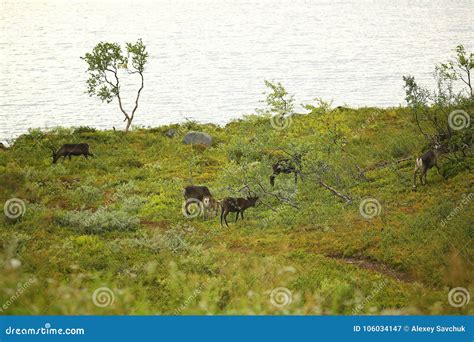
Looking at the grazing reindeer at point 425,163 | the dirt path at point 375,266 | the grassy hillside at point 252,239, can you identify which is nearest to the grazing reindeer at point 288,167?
the grassy hillside at point 252,239

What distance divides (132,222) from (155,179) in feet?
39.2

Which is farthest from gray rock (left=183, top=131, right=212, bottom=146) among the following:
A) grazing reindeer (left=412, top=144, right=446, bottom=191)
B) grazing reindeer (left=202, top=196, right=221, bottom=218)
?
grazing reindeer (left=412, top=144, right=446, bottom=191)

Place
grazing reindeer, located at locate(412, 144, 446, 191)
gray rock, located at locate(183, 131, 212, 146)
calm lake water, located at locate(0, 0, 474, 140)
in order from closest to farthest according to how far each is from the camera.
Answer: grazing reindeer, located at locate(412, 144, 446, 191), gray rock, located at locate(183, 131, 212, 146), calm lake water, located at locate(0, 0, 474, 140)

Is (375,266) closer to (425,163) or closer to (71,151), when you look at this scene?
(425,163)

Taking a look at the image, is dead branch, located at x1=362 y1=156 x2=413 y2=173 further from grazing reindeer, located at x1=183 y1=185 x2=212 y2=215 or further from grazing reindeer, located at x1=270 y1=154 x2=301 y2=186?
grazing reindeer, located at x1=183 y1=185 x2=212 y2=215

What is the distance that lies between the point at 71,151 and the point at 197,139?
448 inches

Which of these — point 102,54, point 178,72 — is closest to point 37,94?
point 178,72

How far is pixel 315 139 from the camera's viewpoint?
30.4m

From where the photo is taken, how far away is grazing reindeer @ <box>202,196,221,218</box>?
2683 centimetres

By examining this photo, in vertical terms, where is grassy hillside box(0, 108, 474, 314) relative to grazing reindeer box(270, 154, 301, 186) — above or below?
below

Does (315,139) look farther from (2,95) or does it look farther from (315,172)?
(2,95)

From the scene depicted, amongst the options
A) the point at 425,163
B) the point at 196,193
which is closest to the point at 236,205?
the point at 196,193

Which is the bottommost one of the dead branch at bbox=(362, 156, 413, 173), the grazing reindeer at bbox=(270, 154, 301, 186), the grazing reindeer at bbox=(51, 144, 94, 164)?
the dead branch at bbox=(362, 156, 413, 173)

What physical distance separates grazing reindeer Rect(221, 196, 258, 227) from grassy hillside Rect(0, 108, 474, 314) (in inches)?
23.9
